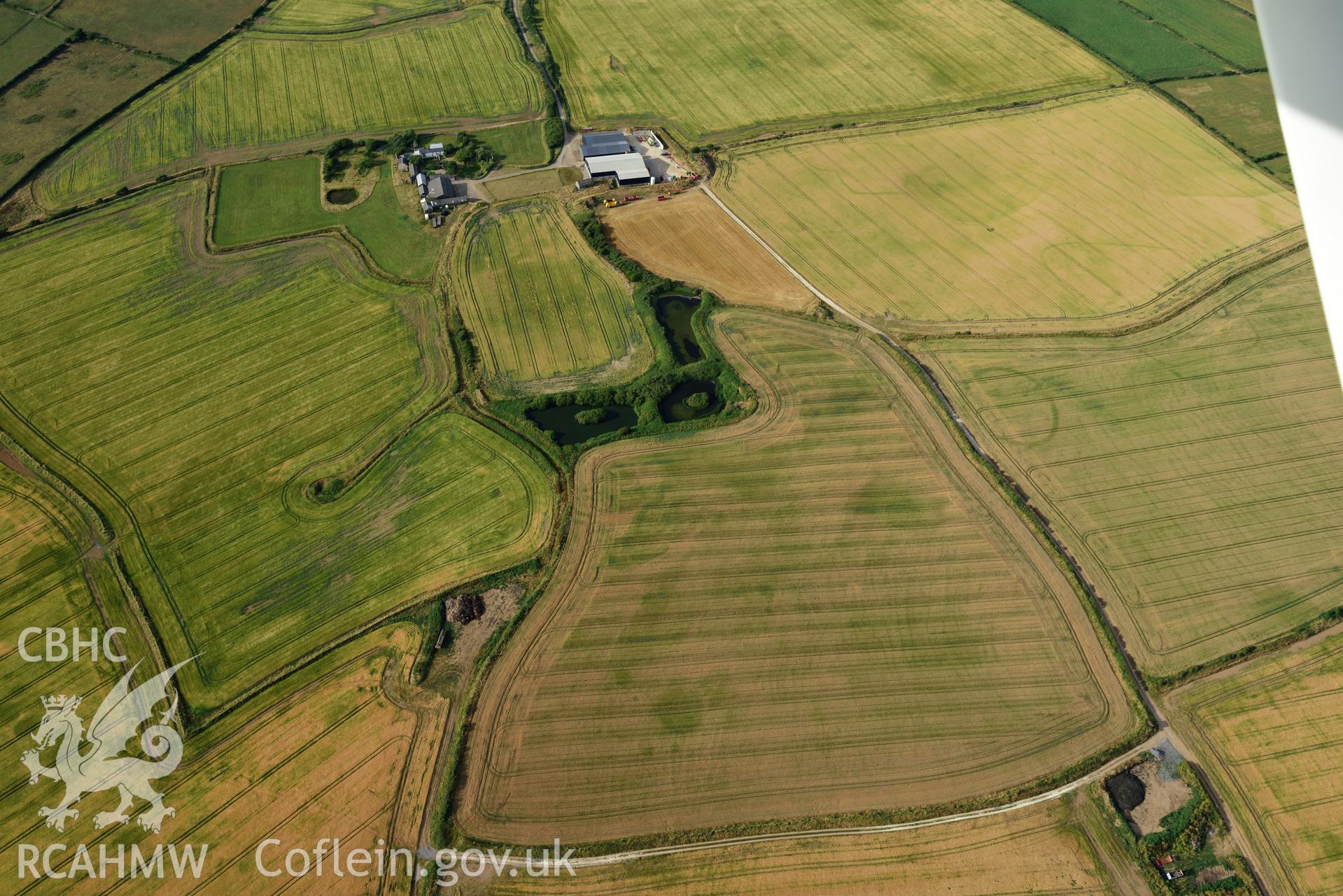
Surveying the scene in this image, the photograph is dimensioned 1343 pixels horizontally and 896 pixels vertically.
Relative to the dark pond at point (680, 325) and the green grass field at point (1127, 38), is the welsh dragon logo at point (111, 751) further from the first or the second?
the green grass field at point (1127, 38)

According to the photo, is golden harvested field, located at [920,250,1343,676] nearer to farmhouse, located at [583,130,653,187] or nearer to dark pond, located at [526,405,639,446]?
dark pond, located at [526,405,639,446]

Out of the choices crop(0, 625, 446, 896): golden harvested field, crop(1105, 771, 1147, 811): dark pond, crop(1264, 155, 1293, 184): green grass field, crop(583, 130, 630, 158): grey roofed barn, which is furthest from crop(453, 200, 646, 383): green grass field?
crop(1264, 155, 1293, 184): green grass field

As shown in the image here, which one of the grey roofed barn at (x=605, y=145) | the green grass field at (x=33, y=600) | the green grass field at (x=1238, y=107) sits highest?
the grey roofed barn at (x=605, y=145)

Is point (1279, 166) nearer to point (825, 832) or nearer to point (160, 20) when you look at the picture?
point (825, 832)

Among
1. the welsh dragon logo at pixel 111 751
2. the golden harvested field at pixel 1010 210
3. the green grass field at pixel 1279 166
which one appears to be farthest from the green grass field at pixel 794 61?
the welsh dragon logo at pixel 111 751

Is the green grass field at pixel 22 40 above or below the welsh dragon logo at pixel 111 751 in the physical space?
above

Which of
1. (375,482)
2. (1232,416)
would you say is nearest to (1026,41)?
(1232,416)

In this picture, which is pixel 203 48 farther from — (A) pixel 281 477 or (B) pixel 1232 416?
(B) pixel 1232 416
